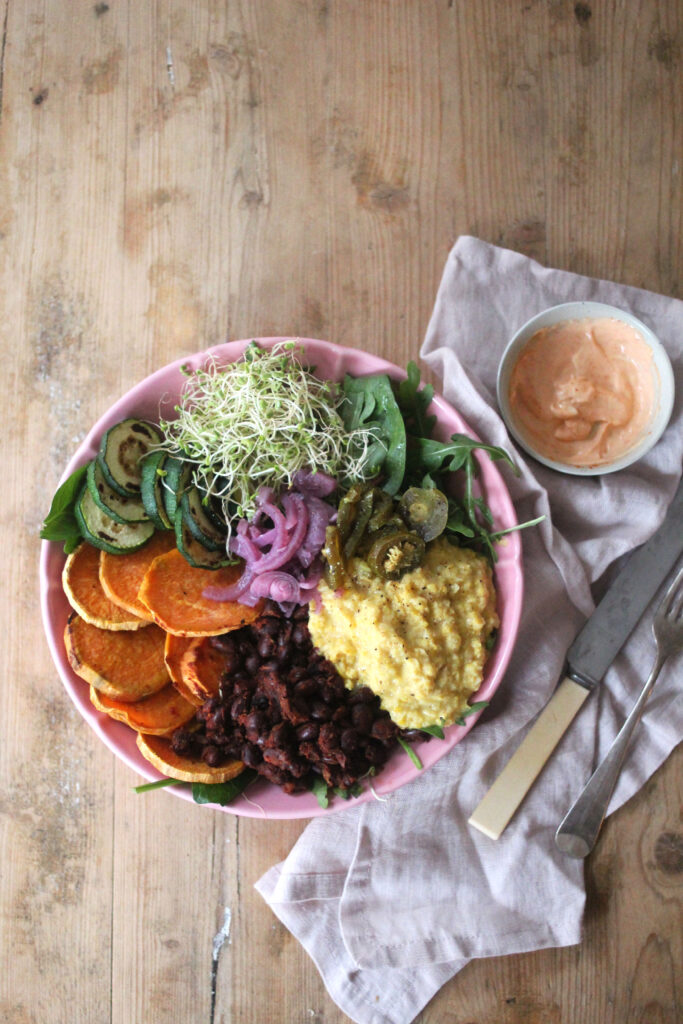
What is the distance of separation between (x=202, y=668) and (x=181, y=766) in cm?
35

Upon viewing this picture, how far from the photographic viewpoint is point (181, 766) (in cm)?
280

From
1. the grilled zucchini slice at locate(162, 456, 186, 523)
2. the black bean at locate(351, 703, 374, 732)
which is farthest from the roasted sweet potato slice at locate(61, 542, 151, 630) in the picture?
the black bean at locate(351, 703, 374, 732)

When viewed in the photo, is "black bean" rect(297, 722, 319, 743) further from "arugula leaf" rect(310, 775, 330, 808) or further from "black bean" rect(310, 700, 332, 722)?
"arugula leaf" rect(310, 775, 330, 808)

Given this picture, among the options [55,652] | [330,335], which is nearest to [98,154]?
[330,335]

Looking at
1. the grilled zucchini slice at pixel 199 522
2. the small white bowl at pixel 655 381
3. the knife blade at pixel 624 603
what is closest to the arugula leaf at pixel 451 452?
the small white bowl at pixel 655 381

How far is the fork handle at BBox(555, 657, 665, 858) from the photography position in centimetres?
300

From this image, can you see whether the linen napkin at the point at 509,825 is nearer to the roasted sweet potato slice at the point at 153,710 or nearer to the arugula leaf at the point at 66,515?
the roasted sweet potato slice at the point at 153,710

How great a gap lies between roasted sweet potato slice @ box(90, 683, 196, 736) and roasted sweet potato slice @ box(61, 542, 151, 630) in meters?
0.25

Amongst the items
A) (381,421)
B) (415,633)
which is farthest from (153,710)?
(381,421)

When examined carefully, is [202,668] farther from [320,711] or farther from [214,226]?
[214,226]

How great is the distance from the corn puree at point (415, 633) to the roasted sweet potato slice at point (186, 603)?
309 mm

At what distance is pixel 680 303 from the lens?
3152mm

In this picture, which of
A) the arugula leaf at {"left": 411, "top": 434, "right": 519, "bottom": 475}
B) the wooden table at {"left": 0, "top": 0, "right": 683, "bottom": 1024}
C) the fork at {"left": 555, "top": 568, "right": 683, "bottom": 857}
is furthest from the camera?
the wooden table at {"left": 0, "top": 0, "right": 683, "bottom": 1024}

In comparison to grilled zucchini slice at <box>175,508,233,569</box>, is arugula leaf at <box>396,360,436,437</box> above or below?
above
